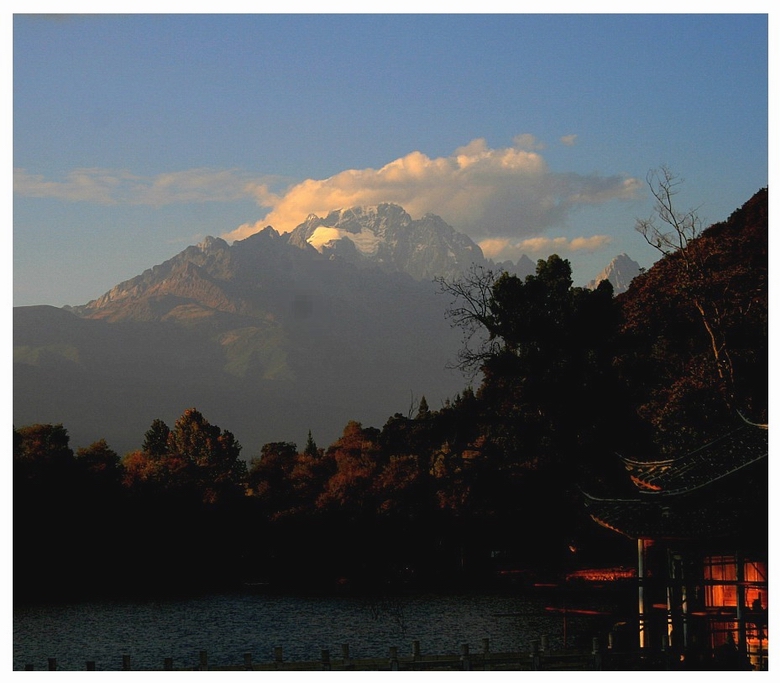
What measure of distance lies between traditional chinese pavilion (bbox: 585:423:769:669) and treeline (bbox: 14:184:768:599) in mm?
4167

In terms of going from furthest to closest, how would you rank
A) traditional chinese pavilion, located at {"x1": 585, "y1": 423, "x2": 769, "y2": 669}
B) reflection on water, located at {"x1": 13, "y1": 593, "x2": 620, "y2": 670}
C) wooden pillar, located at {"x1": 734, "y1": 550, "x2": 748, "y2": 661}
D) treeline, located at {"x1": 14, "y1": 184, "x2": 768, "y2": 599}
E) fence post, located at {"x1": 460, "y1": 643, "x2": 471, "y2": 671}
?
reflection on water, located at {"x1": 13, "y1": 593, "x2": 620, "y2": 670}
treeline, located at {"x1": 14, "y1": 184, "x2": 768, "y2": 599}
fence post, located at {"x1": 460, "y1": 643, "x2": 471, "y2": 671}
traditional chinese pavilion, located at {"x1": 585, "y1": 423, "x2": 769, "y2": 669}
wooden pillar, located at {"x1": 734, "y1": 550, "x2": 748, "y2": 661}

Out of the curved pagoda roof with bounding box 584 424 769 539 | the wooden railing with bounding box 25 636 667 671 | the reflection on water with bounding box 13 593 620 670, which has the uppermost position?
the curved pagoda roof with bounding box 584 424 769 539

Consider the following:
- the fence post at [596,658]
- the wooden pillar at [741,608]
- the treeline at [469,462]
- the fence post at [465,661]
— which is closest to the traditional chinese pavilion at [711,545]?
the wooden pillar at [741,608]

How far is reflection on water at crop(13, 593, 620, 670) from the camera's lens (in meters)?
28.8

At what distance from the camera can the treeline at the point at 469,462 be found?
947 inches

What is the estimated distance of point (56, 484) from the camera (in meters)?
42.6

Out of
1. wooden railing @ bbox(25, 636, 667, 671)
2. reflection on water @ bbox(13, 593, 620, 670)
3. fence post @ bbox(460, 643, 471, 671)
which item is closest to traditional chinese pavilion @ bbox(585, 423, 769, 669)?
wooden railing @ bbox(25, 636, 667, 671)

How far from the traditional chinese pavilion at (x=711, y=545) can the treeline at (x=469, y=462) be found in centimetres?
417

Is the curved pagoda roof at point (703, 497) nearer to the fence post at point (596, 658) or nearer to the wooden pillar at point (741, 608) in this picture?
A: the wooden pillar at point (741, 608)

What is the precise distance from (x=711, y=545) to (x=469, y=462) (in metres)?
17.9

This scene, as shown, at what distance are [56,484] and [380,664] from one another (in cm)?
2910

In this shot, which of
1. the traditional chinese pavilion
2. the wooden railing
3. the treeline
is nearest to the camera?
the traditional chinese pavilion

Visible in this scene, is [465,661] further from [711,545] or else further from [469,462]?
[469,462]

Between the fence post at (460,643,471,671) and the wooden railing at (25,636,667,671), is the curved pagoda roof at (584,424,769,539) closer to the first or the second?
the wooden railing at (25,636,667,671)
